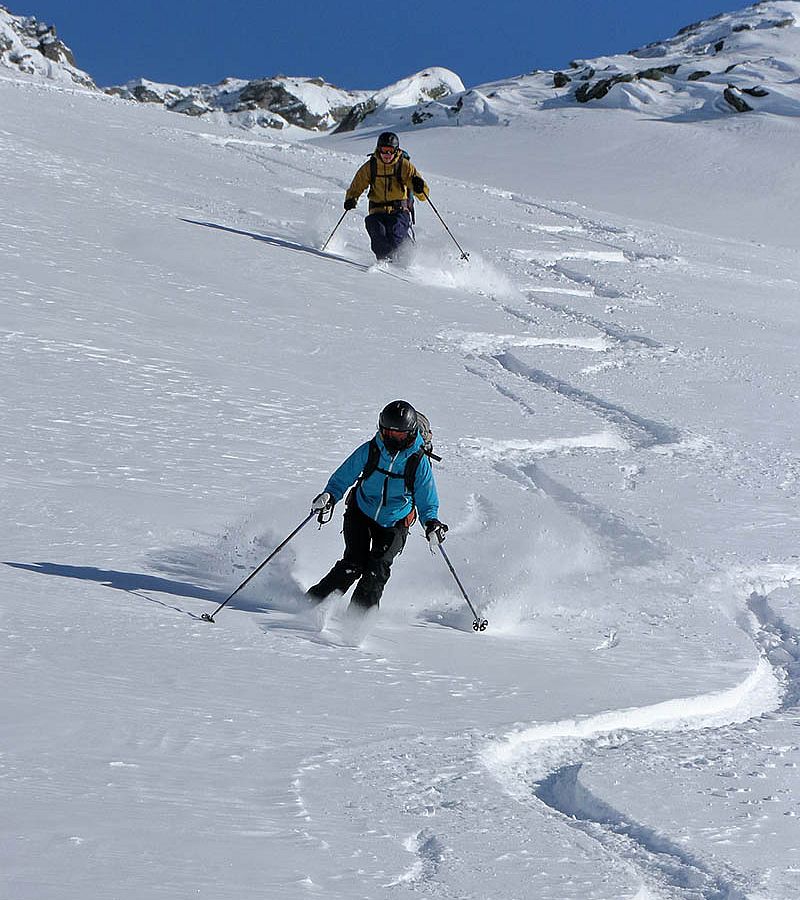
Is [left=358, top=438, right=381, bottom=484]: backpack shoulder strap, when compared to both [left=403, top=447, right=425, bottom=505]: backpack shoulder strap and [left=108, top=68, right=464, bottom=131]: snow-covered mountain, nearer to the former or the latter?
[left=403, top=447, right=425, bottom=505]: backpack shoulder strap

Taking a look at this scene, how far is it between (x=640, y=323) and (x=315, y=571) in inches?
306

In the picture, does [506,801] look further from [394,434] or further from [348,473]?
[348,473]

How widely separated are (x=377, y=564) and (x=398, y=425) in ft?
2.40

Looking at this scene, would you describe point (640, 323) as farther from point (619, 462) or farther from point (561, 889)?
point (561, 889)

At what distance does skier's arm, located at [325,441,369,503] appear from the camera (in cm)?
565

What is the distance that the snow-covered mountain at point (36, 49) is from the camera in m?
110

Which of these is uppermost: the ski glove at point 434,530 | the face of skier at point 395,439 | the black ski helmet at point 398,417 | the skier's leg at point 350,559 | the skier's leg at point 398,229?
the skier's leg at point 398,229

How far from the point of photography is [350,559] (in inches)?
227

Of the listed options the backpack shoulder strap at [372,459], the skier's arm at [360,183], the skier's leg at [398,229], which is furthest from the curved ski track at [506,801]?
the skier's leg at [398,229]

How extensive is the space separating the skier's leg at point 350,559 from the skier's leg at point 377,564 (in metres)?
0.04

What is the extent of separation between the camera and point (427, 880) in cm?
315

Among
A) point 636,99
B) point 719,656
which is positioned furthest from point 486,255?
point 636,99

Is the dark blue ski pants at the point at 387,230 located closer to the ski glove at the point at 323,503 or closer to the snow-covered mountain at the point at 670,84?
the ski glove at the point at 323,503

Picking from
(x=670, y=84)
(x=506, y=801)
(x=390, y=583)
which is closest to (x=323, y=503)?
(x=390, y=583)
